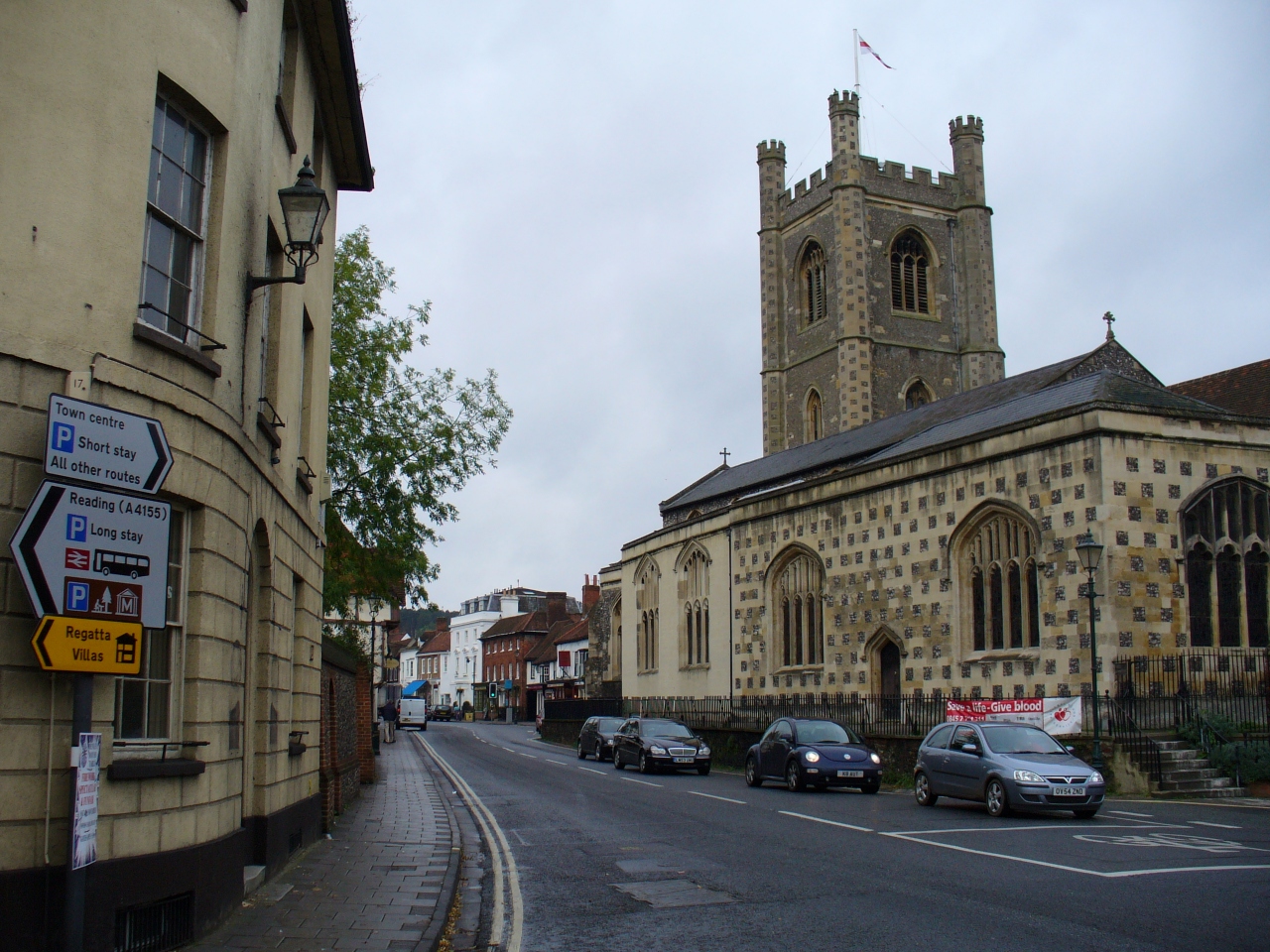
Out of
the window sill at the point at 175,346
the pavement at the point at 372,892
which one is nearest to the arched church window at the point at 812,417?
the pavement at the point at 372,892

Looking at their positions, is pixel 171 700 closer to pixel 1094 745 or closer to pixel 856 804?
pixel 856 804

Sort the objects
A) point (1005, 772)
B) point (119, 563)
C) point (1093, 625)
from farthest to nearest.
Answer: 1. point (1093, 625)
2. point (1005, 772)
3. point (119, 563)

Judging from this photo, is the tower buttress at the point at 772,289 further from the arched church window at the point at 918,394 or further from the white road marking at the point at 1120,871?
the white road marking at the point at 1120,871

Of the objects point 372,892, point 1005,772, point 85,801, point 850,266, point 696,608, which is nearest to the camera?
point 85,801

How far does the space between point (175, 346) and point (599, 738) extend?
28370 millimetres

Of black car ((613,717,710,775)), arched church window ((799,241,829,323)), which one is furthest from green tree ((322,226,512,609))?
arched church window ((799,241,829,323))

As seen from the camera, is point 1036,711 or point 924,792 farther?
point 1036,711

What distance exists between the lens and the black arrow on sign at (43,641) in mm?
6395

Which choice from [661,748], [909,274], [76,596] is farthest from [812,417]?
[76,596]

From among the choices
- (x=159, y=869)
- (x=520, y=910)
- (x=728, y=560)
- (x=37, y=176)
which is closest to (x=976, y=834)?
(x=520, y=910)

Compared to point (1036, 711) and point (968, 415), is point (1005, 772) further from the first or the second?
point (968, 415)

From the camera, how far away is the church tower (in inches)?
2197

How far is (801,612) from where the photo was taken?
33875mm

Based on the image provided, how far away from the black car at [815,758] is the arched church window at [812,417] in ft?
121
